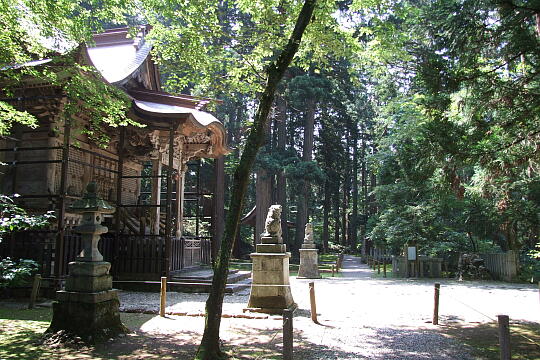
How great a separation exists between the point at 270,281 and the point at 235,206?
3845 mm

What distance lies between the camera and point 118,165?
13.8 m

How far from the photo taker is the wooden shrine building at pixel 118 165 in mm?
11086

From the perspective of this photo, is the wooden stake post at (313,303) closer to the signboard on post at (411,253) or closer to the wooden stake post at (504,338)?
the wooden stake post at (504,338)

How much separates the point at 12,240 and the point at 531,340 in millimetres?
12010

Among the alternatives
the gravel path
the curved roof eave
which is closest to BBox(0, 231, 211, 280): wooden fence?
the gravel path

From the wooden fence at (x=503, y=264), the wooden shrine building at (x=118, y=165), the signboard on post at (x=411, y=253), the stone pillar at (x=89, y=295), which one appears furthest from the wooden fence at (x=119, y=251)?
the wooden fence at (x=503, y=264)

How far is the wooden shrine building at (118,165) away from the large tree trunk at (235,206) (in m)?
5.32

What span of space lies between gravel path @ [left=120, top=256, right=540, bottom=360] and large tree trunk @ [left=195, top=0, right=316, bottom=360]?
2.39 feet

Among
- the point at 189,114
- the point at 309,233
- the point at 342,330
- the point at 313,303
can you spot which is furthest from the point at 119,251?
the point at 309,233

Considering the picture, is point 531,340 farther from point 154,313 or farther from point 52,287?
point 52,287

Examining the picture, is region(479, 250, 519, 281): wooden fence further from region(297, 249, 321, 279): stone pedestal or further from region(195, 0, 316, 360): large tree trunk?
region(195, 0, 316, 360): large tree trunk

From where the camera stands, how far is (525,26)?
287 inches

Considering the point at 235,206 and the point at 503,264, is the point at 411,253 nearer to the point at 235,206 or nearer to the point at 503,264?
the point at 503,264

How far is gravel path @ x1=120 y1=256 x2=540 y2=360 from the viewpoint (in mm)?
6332
